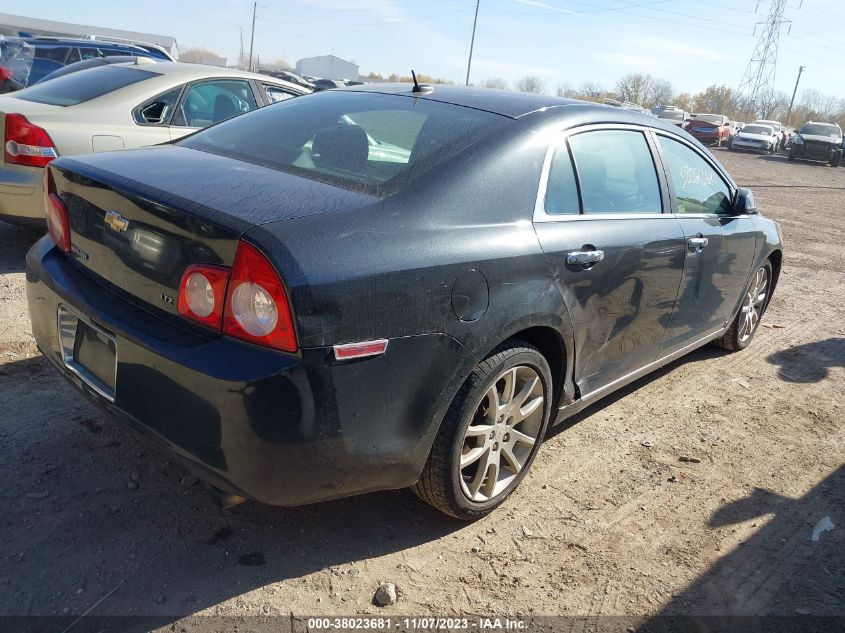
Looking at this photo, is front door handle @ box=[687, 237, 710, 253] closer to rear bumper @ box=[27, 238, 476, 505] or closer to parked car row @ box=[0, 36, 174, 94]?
rear bumper @ box=[27, 238, 476, 505]

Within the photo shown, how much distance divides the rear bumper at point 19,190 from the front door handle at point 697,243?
438cm

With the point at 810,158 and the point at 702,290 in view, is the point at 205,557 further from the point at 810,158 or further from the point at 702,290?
the point at 810,158

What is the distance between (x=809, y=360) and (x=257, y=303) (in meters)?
4.62

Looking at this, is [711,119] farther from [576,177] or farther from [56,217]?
[56,217]

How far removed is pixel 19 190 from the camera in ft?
16.7

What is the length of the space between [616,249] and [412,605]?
5.66ft

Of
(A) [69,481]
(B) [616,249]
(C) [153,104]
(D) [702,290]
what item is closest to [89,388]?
(A) [69,481]

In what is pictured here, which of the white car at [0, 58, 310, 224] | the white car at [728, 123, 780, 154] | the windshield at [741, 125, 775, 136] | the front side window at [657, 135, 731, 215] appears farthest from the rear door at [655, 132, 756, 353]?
the windshield at [741, 125, 775, 136]

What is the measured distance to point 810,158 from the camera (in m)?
31.7

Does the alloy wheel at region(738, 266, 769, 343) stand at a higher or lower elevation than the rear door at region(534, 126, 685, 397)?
lower

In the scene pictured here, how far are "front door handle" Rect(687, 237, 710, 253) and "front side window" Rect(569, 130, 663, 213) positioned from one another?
267 millimetres

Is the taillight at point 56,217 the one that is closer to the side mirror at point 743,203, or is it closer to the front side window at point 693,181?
the front side window at point 693,181

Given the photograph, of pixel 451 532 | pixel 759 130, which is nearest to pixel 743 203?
pixel 451 532

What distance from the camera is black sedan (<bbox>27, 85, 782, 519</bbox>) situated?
2092 mm
